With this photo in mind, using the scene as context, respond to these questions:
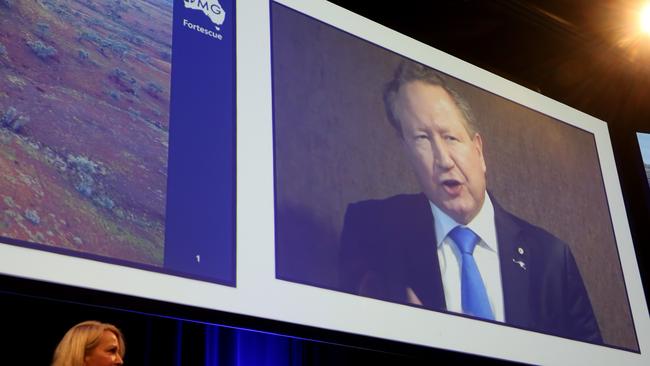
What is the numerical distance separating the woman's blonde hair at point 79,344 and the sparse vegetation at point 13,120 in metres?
0.54

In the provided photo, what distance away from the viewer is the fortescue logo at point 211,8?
260cm

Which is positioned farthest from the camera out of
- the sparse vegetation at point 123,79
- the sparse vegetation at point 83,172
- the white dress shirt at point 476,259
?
the white dress shirt at point 476,259

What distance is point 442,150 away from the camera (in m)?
2.98

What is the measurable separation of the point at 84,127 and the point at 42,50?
22 centimetres

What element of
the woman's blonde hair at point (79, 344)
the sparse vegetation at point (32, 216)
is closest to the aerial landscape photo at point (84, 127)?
the sparse vegetation at point (32, 216)

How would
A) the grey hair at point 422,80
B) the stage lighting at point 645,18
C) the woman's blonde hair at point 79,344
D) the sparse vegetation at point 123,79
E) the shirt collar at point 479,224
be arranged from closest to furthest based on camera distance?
the woman's blonde hair at point 79,344, the sparse vegetation at point 123,79, the shirt collar at point 479,224, the grey hair at point 422,80, the stage lighting at point 645,18

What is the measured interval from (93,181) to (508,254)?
1.42 m

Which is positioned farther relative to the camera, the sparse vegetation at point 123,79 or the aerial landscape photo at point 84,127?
the sparse vegetation at point 123,79

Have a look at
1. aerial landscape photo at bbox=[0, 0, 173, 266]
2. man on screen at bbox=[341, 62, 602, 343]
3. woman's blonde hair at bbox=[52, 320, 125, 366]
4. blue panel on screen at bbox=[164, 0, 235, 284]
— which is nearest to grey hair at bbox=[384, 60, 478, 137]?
man on screen at bbox=[341, 62, 602, 343]

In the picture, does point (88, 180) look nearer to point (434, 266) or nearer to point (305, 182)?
point (305, 182)

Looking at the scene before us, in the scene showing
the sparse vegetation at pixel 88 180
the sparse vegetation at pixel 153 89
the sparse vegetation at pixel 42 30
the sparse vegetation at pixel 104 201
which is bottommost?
the sparse vegetation at pixel 104 201

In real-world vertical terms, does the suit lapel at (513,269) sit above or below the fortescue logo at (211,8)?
below

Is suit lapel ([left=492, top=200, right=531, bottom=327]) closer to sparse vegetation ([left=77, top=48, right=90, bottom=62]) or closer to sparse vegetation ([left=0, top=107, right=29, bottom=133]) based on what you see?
sparse vegetation ([left=77, top=48, right=90, bottom=62])

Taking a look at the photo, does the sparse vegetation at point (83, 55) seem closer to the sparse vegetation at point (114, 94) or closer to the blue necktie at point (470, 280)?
the sparse vegetation at point (114, 94)
